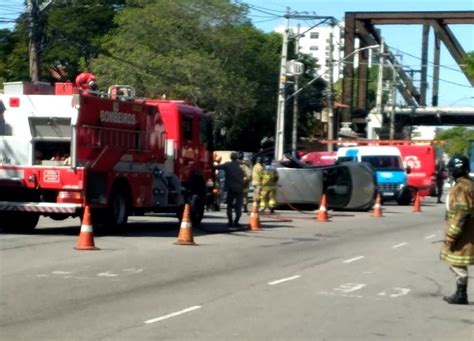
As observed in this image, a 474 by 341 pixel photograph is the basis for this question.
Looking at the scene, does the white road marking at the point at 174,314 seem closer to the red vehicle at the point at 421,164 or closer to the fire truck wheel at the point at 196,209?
the fire truck wheel at the point at 196,209

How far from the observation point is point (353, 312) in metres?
12.0


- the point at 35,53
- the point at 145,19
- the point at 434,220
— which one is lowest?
the point at 434,220

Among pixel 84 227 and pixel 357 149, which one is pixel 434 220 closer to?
pixel 357 149

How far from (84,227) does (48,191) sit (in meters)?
2.98

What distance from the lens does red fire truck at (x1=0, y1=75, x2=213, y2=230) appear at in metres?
20.6

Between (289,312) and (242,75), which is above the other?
(242,75)

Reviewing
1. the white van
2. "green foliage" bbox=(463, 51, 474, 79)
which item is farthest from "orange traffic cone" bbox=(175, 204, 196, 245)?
"green foliage" bbox=(463, 51, 474, 79)

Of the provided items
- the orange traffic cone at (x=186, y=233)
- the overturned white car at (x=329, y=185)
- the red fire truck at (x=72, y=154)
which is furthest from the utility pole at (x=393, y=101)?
the orange traffic cone at (x=186, y=233)

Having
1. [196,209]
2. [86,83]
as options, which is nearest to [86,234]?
[86,83]

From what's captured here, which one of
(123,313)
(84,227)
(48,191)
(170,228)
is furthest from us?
(170,228)

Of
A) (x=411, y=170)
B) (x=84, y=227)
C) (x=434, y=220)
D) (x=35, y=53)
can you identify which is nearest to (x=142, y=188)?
(x=84, y=227)

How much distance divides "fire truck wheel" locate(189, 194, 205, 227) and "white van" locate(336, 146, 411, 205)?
17.0 meters

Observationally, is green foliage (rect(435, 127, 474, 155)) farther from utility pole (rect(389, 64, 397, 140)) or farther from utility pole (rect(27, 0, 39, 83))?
utility pole (rect(27, 0, 39, 83))

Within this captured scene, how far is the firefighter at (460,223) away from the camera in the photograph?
12.2 metres
